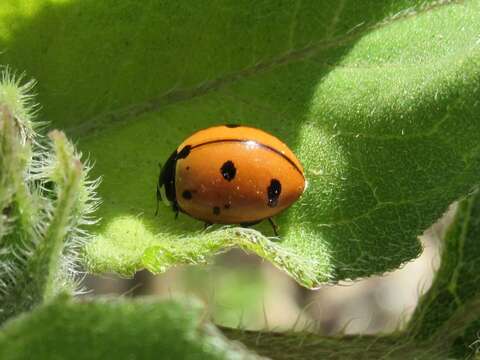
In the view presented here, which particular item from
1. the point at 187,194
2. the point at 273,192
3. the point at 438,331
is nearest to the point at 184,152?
the point at 187,194

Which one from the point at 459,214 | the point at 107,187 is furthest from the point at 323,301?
the point at 107,187

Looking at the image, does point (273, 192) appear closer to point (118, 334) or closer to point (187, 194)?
point (187, 194)

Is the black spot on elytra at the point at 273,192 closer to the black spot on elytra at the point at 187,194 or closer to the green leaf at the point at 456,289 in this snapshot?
the black spot on elytra at the point at 187,194

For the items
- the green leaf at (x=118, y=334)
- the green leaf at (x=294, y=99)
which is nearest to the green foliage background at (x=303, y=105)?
the green leaf at (x=294, y=99)

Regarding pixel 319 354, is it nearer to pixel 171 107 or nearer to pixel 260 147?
pixel 260 147

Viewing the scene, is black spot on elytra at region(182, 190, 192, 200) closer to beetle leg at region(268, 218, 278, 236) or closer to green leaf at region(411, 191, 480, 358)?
beetle leg at region(268, 218, 278, 236)

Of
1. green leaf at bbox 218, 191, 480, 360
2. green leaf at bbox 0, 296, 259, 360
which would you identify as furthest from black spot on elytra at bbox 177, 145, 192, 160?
green leaf at bbox 0, 296, 259, 360
